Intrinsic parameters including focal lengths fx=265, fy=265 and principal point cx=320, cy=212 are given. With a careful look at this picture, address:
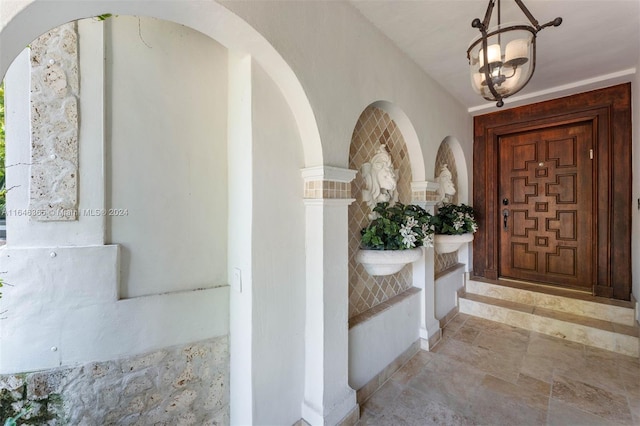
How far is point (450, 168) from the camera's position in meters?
3.27

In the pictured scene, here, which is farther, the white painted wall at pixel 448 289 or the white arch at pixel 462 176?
the white arch at pixel 462 176

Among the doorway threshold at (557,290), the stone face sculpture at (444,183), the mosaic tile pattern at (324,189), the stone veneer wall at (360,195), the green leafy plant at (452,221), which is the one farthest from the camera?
the stone face sculpture at (444,183)

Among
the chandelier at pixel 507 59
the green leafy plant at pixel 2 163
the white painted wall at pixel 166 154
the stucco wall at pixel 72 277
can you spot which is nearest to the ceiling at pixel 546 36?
the chandelier at pixel 507 59

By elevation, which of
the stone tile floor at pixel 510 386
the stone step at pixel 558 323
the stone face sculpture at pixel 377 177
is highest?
the stone face sculpture at pixel 377 177

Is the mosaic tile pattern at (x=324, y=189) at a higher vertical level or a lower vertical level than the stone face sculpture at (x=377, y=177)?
lower

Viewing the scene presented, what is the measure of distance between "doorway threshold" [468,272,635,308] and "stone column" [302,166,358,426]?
103 inches

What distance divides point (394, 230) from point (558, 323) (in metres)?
2.24

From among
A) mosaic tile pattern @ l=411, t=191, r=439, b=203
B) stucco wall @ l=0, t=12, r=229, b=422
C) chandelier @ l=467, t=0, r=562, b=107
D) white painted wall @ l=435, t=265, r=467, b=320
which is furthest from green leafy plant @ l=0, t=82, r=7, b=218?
white painted wall @ l=435, t=265, r=467, b=320

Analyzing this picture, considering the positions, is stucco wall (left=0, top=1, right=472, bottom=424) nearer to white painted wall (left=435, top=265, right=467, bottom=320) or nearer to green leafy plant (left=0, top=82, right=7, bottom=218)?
green leafy plant (left=0, top=82, right=7, bottom=218)

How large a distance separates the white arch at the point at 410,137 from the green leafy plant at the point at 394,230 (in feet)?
2.04

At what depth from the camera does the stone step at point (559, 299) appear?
8.31 ft

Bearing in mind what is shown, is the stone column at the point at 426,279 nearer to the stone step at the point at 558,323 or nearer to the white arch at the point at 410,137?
the white arch at the point at 410,137

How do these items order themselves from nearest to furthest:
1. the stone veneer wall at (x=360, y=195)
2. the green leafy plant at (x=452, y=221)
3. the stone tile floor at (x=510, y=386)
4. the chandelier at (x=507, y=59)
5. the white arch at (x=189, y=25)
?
the white arch at (x=189, y=25), the chandelier at (x=507, y=59), the stone tile floor at (x=510, y=386), the stone veneer wall at (x=360, y=195), the green leafy plant at (x=452, y=221)

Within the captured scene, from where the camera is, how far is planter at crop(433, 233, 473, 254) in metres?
2.74
